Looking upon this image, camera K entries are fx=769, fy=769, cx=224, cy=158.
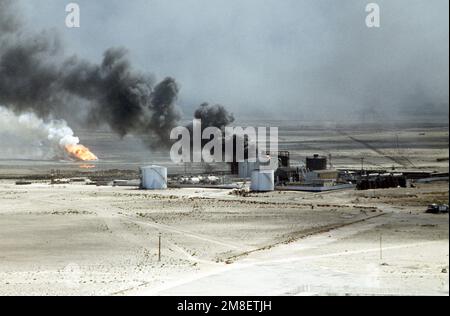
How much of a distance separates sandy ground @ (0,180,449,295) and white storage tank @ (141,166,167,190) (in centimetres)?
1294

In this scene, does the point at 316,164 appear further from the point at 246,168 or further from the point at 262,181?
the point at 262,181

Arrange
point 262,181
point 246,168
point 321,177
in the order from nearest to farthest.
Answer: point 262,181, point 321,177, point 246,168

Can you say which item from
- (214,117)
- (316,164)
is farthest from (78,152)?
(316,164)

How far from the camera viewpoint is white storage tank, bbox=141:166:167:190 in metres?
99.3

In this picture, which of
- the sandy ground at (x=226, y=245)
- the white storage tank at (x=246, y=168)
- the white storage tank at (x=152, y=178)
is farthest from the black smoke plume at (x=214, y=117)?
the sandy ground at (x=226, y=245)

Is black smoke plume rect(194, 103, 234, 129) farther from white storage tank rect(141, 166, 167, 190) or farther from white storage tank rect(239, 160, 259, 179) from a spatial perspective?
white storage tank rect(141, 166, 167, 190)

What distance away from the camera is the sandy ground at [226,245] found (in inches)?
1499

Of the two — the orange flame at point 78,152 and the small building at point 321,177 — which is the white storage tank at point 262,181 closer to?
the small building at point 321,177

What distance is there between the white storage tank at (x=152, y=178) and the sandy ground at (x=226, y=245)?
12.9 metres

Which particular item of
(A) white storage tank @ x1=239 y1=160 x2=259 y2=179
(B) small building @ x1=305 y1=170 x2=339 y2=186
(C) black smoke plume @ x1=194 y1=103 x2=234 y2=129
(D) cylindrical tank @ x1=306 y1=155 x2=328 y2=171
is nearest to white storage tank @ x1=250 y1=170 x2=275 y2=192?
(B) small building @ x1=305 y1=170 x2=339 y2=186

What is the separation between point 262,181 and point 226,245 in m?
43.1

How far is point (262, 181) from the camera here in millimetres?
94875

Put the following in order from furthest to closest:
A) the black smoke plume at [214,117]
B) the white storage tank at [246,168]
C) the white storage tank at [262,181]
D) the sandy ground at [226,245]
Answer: the black smoke plume at [214,117] → the white storage tank at [246,168] → the white storage tank at [262,181] → the sandy ground at [226,245]
